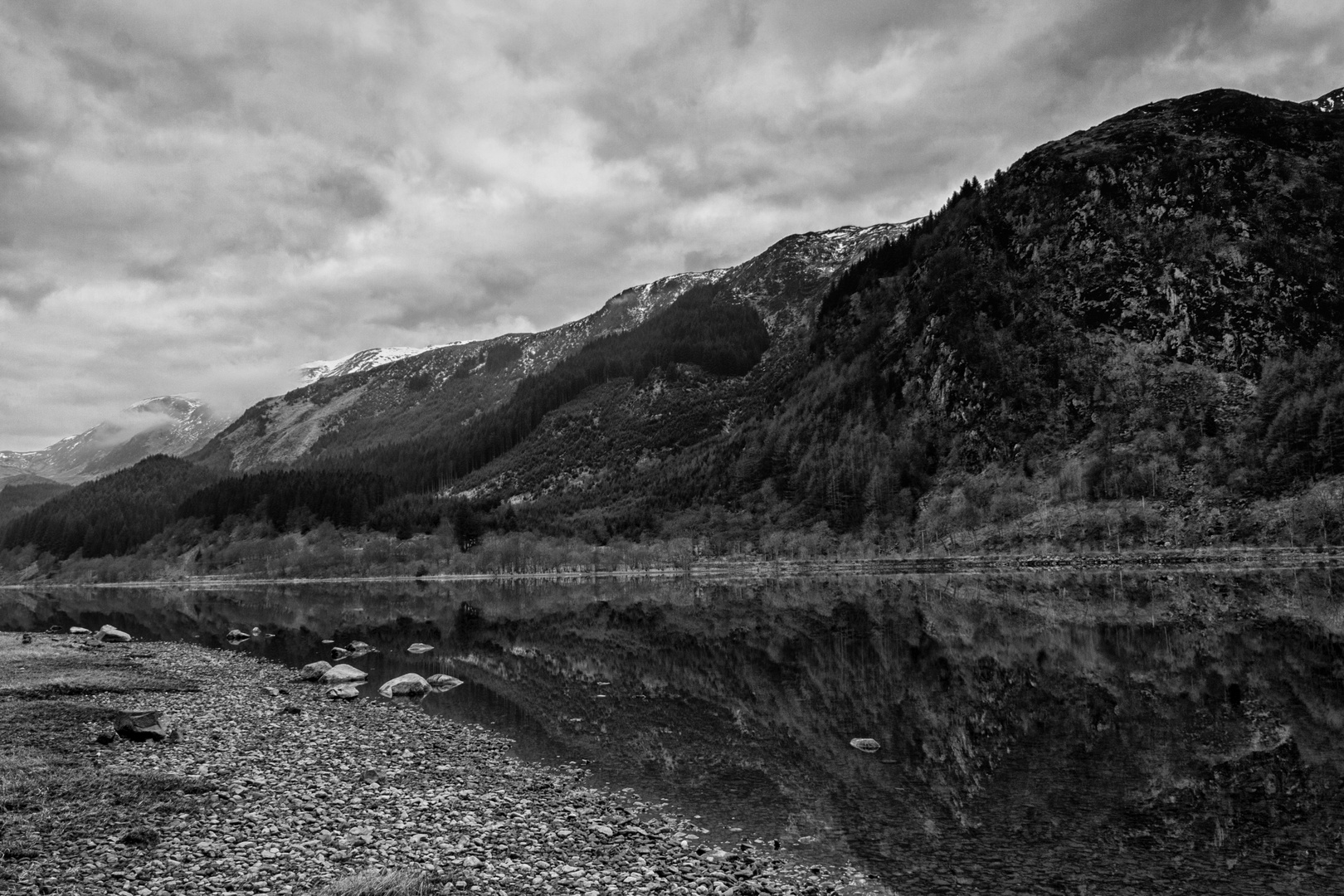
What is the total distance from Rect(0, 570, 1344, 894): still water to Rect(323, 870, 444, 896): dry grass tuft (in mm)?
7585

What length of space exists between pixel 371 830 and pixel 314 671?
32.2 m

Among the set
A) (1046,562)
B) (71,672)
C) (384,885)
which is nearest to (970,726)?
(384,885)

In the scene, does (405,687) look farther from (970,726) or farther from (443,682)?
(970,726)

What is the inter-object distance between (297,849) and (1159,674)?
1498 inches

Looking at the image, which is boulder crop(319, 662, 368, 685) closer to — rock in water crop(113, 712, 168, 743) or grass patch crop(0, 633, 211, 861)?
grass patch crop(0, 633, 211, 861)

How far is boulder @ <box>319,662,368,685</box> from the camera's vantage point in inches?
1753

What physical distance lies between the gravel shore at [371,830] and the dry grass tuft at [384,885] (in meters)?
0.17

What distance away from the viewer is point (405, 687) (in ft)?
134

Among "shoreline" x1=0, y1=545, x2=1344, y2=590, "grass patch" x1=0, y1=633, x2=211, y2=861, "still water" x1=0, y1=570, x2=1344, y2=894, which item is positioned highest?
"grass patch" x1=0, y1=633, x2=211, y2=861

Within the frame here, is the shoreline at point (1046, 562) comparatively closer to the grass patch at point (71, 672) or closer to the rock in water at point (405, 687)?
the rock in water at point (405, 687)

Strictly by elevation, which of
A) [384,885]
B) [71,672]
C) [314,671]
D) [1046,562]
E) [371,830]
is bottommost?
[1046,562]

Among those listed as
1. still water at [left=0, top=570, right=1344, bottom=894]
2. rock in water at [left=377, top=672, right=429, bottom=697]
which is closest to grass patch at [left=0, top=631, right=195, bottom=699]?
rock in water at [left=377, top=672, right=429, bottom=697]

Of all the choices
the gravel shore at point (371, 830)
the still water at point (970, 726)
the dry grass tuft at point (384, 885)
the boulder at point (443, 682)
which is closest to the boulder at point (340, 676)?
the still water at point (970, 726)

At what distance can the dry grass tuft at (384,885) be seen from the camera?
13.5 metres
